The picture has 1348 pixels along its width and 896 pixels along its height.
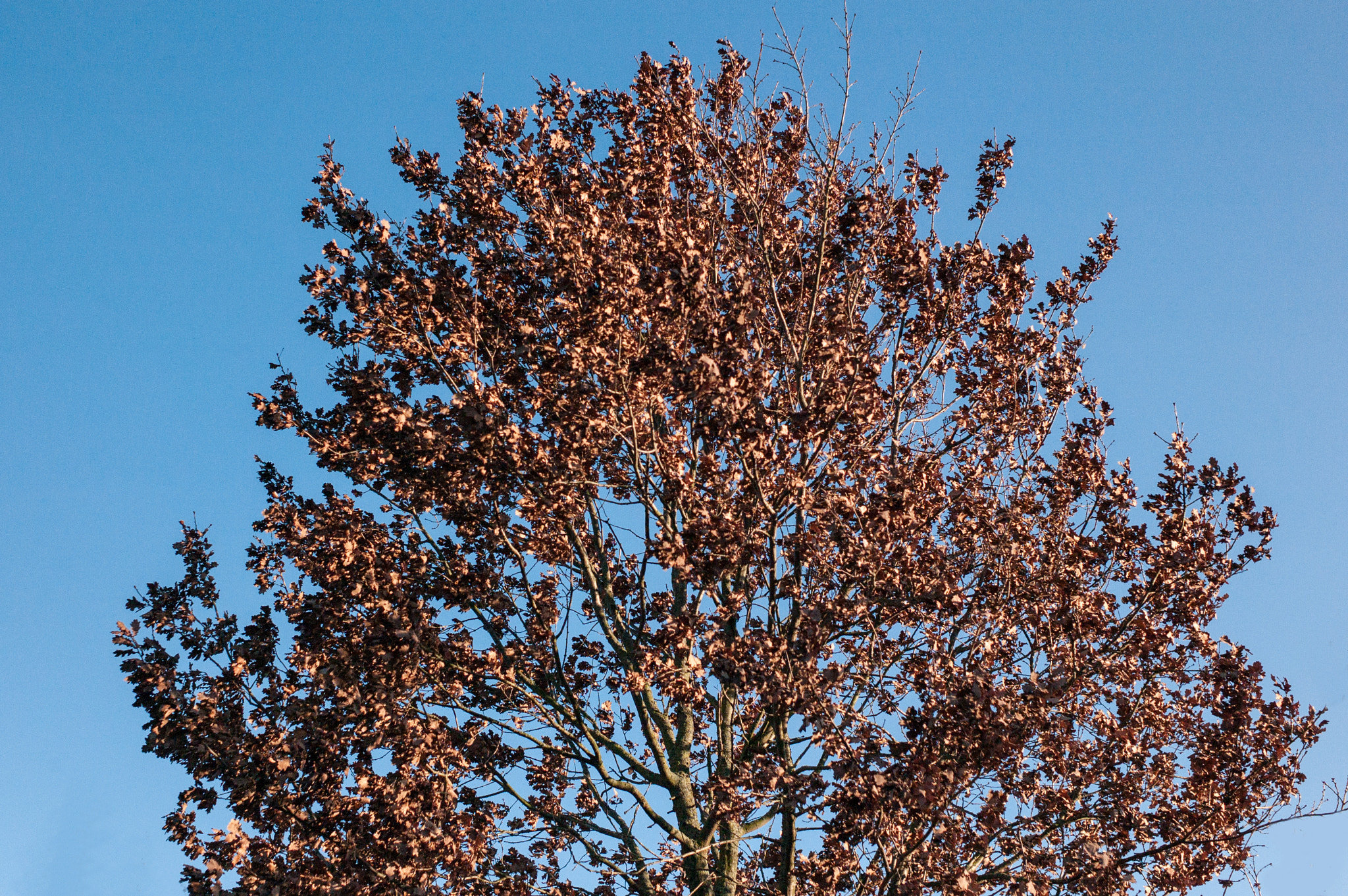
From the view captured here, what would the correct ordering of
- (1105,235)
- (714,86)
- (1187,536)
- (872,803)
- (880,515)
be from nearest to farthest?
(872,803) → (880,515) → (1187,536) → (1105,235) → (714,86)

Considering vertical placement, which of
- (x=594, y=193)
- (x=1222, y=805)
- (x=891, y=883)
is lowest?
(x=891, y=883)

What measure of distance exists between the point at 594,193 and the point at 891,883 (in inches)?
306

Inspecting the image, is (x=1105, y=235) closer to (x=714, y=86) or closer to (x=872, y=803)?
(x=714, y=86)

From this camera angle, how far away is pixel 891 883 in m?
8.30

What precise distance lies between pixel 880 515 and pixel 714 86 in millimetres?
7097

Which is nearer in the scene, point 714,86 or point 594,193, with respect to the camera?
point 594,193

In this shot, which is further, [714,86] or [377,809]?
[714,86]

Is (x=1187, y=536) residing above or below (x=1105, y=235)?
below

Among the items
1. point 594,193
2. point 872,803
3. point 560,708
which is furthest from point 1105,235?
point 560,708

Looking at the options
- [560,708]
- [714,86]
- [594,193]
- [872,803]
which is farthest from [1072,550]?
[714,86]

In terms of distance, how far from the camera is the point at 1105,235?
12023 mm

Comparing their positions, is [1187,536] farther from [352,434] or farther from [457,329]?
[352,434]

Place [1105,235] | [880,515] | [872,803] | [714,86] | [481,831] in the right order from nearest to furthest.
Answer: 1. [872,803]
2. [880,515]
3. [481,831]
4. [1105,235]
5. [714,86]

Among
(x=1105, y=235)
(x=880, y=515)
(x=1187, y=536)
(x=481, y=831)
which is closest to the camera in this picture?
(x=880, y=515)
